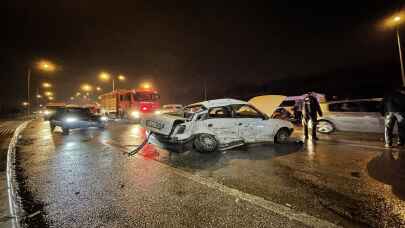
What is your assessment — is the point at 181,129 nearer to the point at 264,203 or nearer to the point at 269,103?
the point at 264,203

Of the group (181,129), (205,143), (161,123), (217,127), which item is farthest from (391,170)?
(161,123)

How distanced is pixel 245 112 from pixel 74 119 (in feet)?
30.0

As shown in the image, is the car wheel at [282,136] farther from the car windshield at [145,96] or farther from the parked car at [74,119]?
the car windshield at [145,96]

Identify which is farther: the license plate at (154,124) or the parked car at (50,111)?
the parked car at (50,111)

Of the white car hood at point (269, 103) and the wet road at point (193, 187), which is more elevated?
the white car hood at point (269, 103)

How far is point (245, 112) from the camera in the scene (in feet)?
22.2

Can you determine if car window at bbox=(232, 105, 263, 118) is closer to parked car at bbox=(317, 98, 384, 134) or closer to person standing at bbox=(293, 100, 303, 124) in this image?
parked car at bbox=(317, 98, 384, 134)

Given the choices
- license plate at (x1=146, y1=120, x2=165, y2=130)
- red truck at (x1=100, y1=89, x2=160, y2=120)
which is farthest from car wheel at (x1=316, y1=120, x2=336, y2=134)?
red truck at (x1=100, y1=89, x2=160, y2=120)

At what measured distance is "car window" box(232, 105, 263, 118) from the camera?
6297 millimetres

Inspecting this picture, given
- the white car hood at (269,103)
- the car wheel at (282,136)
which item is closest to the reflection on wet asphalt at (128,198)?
the car wheel at (282,136)

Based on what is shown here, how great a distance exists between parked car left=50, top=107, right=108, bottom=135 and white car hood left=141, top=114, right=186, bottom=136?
605cm

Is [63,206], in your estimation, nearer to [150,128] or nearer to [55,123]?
[150,128]

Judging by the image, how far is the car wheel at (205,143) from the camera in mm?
6031

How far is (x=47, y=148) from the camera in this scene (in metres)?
7.11
